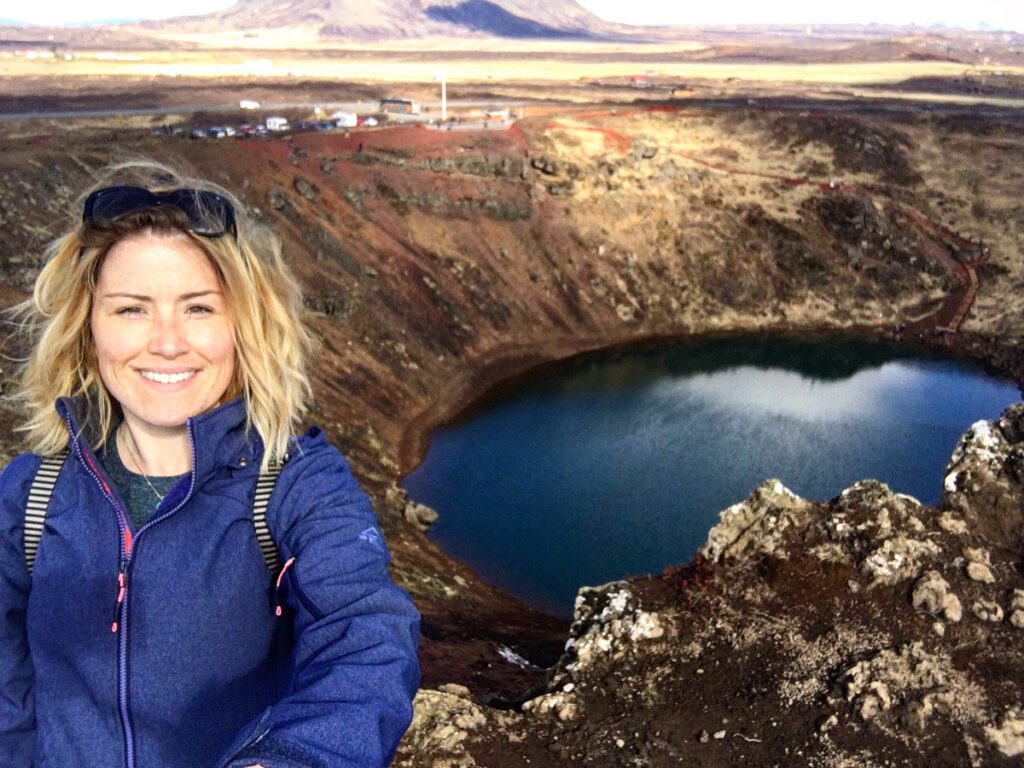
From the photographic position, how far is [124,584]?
343 centimetres

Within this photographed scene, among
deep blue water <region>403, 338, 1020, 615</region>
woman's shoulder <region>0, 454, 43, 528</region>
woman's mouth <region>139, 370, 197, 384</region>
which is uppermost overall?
woman's mouth <region>139, 370, 197, 384</region>

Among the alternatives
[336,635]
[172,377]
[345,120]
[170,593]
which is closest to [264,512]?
[170,593]

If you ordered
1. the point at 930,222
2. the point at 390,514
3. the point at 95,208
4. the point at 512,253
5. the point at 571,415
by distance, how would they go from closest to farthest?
the point at 95,208
the point at 390,514
the point at 571,415
the point at 512,253
the point at 930,222

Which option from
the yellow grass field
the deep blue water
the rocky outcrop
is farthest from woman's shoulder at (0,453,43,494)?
the yellow grass field

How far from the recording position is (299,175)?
166ft

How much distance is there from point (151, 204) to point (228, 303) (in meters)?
0.53

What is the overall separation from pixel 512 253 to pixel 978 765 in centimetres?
4723

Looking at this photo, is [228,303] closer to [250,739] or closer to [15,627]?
[15,627]

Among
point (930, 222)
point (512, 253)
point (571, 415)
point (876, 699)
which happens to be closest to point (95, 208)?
point (876, 699)

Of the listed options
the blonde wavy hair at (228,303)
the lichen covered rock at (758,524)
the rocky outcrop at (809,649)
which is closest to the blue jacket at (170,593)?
the blonde wavy hair at (228,303)

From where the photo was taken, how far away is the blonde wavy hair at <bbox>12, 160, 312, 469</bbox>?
3574 millimetres

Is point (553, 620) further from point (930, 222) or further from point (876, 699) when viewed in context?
point (930, 222)

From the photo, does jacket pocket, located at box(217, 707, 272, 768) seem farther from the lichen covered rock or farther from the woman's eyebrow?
the lichen covered rock

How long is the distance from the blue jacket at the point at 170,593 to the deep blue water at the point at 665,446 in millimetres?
24935
